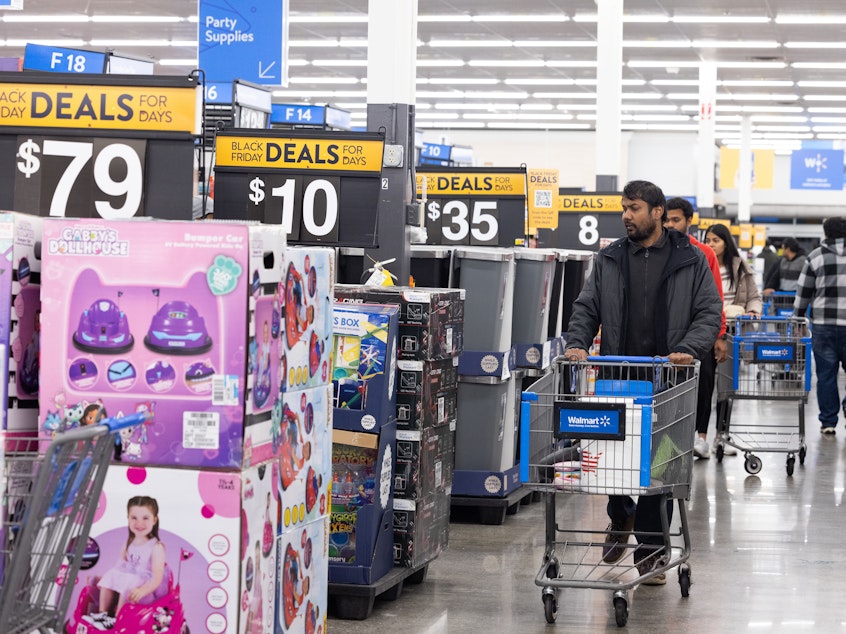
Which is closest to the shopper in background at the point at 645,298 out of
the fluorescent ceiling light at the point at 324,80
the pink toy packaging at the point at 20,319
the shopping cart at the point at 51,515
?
the pink toy packaging at the point at 20,319

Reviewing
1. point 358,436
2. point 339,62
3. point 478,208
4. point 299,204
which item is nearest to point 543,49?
point 339,62

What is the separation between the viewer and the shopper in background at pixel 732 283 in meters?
9.18

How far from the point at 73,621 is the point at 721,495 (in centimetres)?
547

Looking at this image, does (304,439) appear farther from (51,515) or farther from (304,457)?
(51,515)

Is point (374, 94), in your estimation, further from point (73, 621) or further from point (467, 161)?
point (467, 161)

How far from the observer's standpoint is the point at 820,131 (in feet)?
102

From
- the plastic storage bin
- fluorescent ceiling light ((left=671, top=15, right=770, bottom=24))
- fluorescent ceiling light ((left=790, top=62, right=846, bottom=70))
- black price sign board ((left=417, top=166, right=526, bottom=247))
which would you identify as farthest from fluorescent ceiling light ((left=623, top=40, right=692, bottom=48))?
the plastic storage bin

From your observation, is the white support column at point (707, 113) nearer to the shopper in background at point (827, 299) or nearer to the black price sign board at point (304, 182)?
the shopper in background at point (827, 299)

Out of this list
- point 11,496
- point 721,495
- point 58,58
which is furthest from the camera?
point 58,58

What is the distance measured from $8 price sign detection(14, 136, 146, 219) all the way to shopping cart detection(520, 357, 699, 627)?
1.66 m

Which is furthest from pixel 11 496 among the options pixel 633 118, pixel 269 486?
pixel 633 118

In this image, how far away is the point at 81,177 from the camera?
13.6 ft

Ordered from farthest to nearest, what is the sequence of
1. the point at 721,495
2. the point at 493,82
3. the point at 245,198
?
1. the point at 493,82
2. the point at 721,495
3. the point at 245,198

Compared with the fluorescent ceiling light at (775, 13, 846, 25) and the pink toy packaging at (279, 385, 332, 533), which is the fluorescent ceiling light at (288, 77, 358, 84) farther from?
the pink toy packaging at (279, 385, 332, 533)
